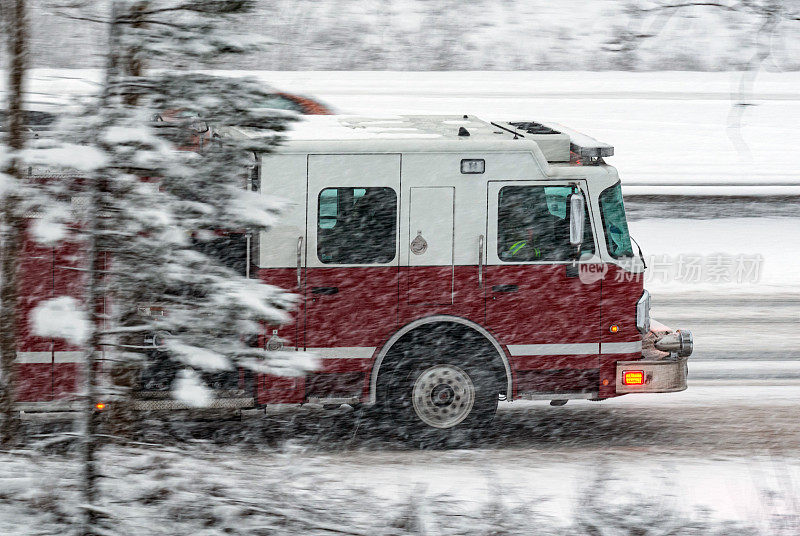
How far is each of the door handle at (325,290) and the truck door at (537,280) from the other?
112 centimetres

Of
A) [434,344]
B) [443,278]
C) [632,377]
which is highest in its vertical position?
[443,278]

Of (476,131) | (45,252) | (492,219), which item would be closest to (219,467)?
(45,252)

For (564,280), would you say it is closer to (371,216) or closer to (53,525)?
(371,216)

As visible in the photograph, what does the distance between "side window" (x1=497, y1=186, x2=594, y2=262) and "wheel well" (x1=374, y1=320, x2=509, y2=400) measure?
64 centimetres

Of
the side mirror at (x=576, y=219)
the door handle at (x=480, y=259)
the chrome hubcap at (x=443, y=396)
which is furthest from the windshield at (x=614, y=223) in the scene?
the chrome hubcap at (x=443, y=396)

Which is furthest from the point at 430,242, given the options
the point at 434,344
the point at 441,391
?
the point at 441,391

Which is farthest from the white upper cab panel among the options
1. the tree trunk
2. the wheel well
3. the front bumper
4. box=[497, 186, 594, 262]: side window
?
the tree trunk

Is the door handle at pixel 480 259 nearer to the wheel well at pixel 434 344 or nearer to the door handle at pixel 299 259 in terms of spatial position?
the wheel well at pixel 434 344

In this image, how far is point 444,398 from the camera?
9.15m

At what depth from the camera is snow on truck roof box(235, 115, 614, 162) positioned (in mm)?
8711

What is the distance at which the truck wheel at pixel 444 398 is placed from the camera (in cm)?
905

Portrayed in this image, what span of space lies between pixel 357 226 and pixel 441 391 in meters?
1.45

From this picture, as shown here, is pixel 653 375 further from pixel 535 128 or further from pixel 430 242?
pixel 535 128

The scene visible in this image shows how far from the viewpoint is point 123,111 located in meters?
5.27
